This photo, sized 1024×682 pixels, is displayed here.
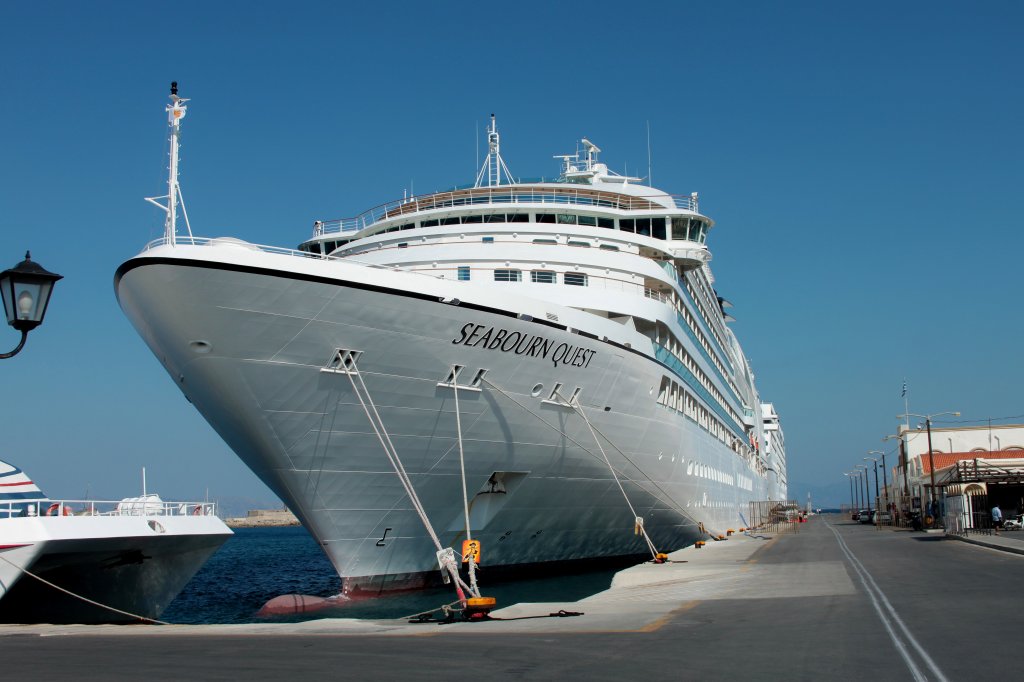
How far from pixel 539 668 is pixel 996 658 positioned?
4112mm

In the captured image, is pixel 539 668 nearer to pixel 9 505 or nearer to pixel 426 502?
pixel 426 502

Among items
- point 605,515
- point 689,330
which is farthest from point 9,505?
point 689,330

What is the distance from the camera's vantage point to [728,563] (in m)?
21.0

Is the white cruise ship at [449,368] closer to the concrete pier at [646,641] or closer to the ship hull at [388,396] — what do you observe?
the ship hull at [388,396]

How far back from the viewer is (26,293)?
8.01 meters

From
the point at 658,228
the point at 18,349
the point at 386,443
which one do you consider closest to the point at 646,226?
the point at 658,228

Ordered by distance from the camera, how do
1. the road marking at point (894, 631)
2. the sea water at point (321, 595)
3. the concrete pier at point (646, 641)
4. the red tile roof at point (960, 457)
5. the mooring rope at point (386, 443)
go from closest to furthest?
the road marking at point (894, 631), the concrete pier at point (646, 641), the mooring rope at point (386, 443), the sea water at point (321, 595), the red tile roof at point (960, 457)

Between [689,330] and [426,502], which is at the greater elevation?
[689,330]

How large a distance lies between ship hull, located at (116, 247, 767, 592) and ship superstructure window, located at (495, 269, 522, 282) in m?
3.59

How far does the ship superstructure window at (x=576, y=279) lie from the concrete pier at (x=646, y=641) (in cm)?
916

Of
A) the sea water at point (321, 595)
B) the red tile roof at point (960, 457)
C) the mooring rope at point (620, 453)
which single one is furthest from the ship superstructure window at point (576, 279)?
the red tile roof at point (960, 457)

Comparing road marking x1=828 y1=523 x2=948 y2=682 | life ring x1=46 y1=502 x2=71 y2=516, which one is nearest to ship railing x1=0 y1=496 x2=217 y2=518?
life ring x1=46 y1=502 x2=71 y2=516

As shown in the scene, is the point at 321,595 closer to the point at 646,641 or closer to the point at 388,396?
the point at 388,396

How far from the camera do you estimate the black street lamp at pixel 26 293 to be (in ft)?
26.2
